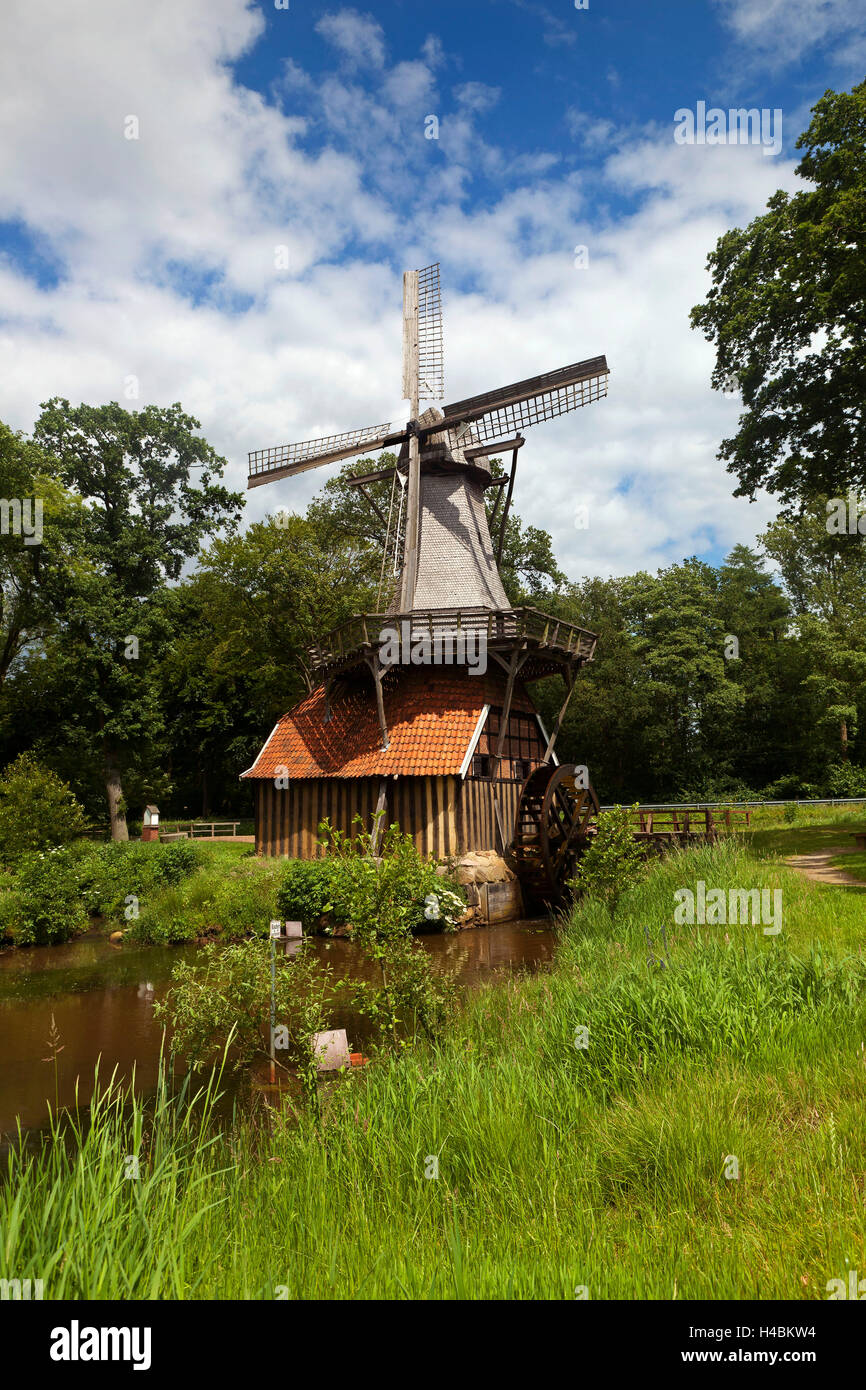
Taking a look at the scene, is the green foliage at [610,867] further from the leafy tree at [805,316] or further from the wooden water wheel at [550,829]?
the leafy tree at [805,316]

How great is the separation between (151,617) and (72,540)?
3378mm

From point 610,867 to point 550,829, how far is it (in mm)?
5813

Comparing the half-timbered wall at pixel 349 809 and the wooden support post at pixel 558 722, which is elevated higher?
the wooden support post at pixel 558 722

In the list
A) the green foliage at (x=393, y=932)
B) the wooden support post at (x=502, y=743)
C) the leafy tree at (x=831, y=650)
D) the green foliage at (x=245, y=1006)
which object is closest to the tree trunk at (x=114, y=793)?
the wooden support post at (x=502, y=743)

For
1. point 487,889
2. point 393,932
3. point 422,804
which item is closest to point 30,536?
point 422,804

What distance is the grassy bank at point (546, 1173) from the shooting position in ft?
8.92

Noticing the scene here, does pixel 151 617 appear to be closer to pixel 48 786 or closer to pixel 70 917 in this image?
pixel 48 786

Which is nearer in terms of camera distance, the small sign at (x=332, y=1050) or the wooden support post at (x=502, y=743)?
the small sign at (x=332, y=1050)

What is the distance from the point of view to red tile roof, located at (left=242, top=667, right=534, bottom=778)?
1716 centimetres

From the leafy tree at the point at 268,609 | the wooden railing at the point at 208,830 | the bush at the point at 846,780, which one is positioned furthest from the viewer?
the bush at the point at 846,780

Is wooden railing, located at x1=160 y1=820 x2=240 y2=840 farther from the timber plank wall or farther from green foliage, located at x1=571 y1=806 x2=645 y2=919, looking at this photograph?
green foliage, located at x1=571 y1=806 x2=645 y2=919

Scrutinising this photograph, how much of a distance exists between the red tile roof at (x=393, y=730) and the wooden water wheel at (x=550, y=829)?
7.49ft

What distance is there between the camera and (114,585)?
25.9 metres

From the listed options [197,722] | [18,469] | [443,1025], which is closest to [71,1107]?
[443,1025]
